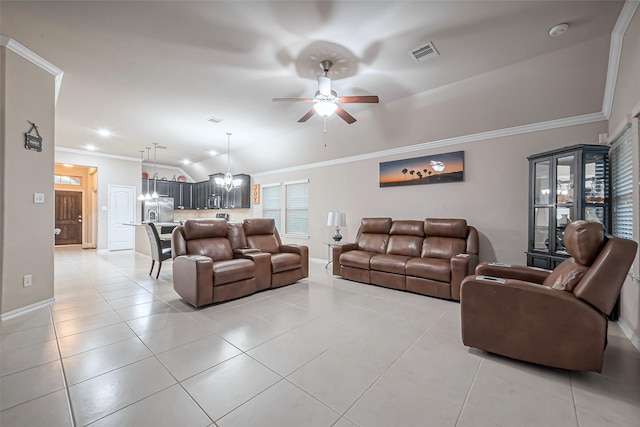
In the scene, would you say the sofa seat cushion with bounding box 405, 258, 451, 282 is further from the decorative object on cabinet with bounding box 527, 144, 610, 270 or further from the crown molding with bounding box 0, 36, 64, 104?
the crown molding with bounding box 0, 36, 64, 104

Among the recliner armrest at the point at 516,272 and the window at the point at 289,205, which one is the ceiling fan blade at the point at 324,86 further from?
the window at the point at 289,205

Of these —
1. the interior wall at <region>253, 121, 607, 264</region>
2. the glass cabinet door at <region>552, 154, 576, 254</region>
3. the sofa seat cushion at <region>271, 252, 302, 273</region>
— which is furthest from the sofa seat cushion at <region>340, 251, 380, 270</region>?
the glass cabinet door at <region>552, 154, 576, 254</region>

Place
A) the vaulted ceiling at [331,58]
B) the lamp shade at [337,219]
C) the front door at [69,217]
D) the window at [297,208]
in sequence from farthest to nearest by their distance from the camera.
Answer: the front door at [69,217], the window at [297,208], the lamp shade at [337,219], the vaulted ceiling at [331,58]

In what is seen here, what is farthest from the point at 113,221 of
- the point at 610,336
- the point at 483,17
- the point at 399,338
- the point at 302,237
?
the point at 610,336

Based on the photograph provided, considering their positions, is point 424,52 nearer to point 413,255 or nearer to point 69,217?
point 413,255

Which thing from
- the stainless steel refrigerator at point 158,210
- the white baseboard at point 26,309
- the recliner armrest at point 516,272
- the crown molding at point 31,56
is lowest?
the white baseboard at point 26,309

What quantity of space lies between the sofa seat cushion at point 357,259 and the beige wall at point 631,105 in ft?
9.21

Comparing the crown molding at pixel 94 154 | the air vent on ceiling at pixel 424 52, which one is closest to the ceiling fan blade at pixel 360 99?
the air vent on ceiling at pixel 424 52

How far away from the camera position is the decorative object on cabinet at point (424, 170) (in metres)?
4.46

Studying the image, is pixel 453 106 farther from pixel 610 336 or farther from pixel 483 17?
pixel 610 336

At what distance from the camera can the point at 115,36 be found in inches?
106

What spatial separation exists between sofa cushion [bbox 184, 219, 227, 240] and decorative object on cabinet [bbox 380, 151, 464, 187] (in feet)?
10.6

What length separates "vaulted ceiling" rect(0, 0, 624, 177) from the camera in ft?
7.75

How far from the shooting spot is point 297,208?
7.18 m
